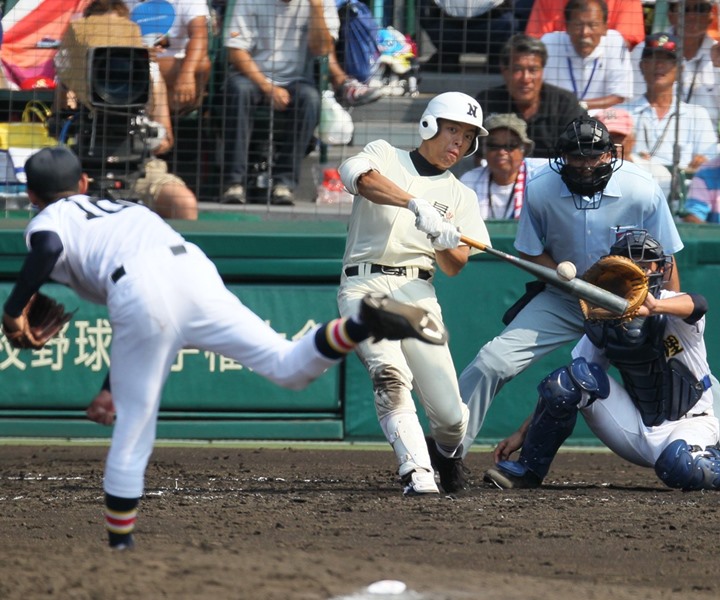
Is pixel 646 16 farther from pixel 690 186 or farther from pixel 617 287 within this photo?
pixel 617 287

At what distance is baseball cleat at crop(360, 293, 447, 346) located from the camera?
3951mm

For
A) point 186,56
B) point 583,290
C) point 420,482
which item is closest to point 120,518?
point 420,482

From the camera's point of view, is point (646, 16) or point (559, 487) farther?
point (646, 16)

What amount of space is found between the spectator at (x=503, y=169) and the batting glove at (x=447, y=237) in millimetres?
2361

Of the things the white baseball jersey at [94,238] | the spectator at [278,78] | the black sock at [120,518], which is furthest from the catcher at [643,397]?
the spectator at [278,78]

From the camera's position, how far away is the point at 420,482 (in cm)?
566

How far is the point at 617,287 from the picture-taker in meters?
5.59

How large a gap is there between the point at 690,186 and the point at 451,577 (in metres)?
5.06

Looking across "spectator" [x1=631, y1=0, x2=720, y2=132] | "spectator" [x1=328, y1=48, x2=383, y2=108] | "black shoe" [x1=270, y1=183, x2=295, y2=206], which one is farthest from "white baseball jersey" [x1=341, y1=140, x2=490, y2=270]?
"spectator" [x1=631, y1=0, x2=720, y2=132]

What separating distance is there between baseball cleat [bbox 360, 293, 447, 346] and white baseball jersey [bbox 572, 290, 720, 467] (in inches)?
82.8

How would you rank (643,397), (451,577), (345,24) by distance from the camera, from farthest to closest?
1. (345,24)
2. (643,397)
3. (451,577)

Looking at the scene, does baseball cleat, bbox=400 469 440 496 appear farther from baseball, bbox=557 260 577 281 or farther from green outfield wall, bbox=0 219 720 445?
green outfield wall, bbox=0 219 720 445

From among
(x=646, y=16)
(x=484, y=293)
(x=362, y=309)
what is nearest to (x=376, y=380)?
(x=362, y=309)

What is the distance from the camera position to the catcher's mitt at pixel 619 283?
5.45m
